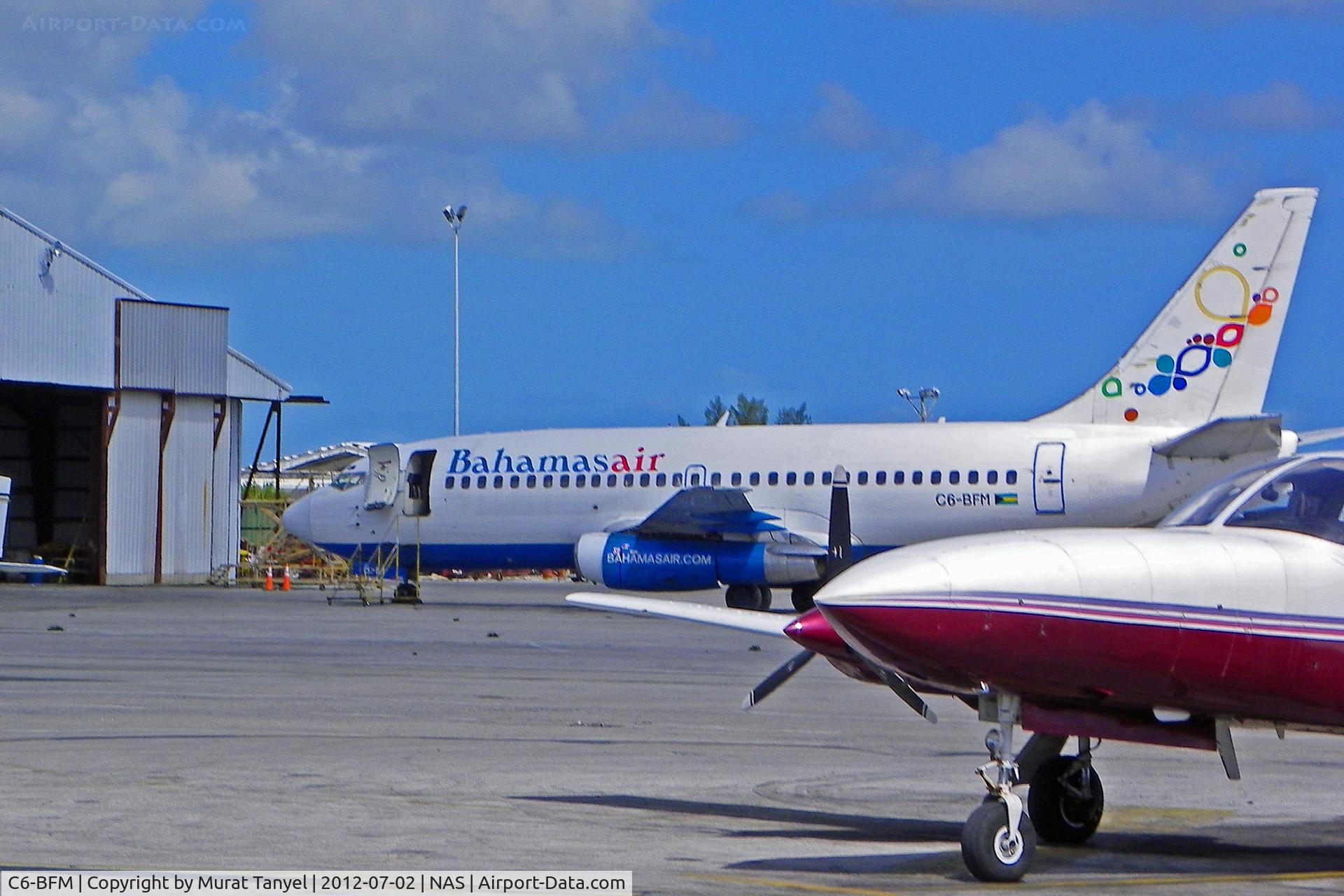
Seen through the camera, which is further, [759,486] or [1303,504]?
[759,486]

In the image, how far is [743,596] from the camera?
1262 inches

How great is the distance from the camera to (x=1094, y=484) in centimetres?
2942

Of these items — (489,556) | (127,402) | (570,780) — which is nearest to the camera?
(570,780)

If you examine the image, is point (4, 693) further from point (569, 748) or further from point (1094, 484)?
point (1094, 484)

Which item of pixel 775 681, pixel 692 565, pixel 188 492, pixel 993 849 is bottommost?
pixel 993 849

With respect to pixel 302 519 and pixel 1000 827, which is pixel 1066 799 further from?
pixel 302 519

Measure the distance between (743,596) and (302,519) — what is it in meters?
10.3

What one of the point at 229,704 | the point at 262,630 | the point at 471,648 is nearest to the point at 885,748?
A: the point at 229,704

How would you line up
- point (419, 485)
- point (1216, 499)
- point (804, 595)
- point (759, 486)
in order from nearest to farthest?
point (1216, 499)
point (804, 595)
point (759, 486)
point (419, 485)

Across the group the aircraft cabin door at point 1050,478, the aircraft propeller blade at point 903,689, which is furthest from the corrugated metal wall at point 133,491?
the aircraft propeller blade at point 903,689

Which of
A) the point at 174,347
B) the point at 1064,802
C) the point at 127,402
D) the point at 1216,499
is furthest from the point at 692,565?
the point at 1216,499

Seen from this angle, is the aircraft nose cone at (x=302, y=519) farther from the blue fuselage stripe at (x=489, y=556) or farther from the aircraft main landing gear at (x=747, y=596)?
the aircraft main landing gear at (x=747, y=596)

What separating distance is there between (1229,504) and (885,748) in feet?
16.5

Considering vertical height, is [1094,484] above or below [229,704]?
above
